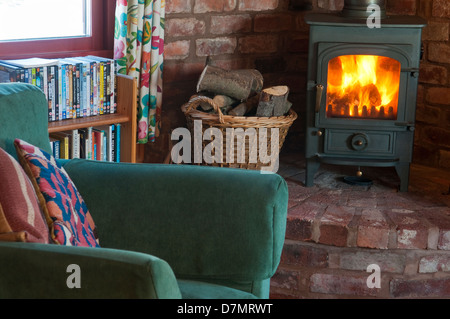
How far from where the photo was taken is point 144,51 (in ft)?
9.89

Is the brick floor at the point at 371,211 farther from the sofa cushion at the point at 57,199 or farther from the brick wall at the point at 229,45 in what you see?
the sofa cushion at the point at 57,199

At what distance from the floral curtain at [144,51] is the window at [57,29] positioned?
16cm

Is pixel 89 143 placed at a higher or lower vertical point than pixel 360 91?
lower

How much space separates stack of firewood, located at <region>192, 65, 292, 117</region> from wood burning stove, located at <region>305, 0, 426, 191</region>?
6.1 inches

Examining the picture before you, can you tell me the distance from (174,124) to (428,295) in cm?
138

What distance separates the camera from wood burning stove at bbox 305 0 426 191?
2.92 meters

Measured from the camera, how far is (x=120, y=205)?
1920 mm

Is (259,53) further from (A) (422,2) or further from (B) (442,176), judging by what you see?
(B) (442,176)

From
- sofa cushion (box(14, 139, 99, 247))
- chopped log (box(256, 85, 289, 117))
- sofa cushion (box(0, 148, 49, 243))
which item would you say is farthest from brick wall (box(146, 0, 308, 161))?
sofa cushion (box(0, 148, 49, 243))

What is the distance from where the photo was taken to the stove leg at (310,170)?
3104 mm

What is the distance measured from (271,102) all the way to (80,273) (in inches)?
67.5

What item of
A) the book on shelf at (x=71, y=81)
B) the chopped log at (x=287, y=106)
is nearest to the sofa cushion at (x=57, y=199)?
the book on shelf at (x=71, y=81)

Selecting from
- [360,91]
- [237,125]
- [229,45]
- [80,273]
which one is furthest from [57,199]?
[229,45]

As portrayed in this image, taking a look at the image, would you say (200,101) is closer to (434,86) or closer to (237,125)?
(237,125)
